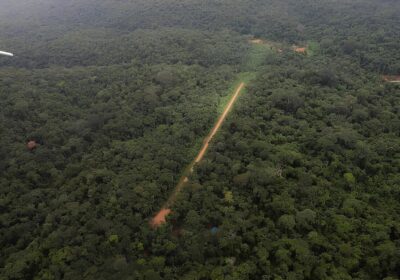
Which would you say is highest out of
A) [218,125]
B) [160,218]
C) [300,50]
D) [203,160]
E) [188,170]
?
[300,50]

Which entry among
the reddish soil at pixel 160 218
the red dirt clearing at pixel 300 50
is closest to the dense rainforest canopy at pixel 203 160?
the reddish soil at pixel 160 218

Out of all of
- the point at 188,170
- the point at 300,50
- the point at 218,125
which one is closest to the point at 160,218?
the point at 188,170

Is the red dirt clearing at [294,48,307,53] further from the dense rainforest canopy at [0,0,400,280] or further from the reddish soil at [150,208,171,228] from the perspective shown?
the reddish soil at [150,208,171,228]

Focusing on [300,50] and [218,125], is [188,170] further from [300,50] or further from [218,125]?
[300,50]

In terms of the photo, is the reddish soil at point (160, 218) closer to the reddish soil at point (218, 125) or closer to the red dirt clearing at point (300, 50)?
the reddish soil at point (218, 125)

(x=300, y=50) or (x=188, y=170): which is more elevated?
(x=300, y=50)

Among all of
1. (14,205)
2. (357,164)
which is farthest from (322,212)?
(14,205)

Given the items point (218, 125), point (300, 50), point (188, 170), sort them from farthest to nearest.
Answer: point (300, 50) < point (218, 125) < point (188, 170)
